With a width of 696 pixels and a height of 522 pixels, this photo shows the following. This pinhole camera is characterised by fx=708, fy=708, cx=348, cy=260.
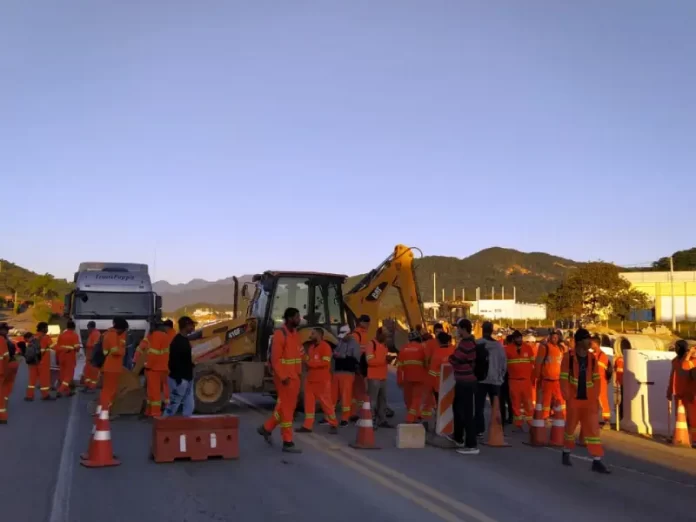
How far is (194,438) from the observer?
9.12 meters

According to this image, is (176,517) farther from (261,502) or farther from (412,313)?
(412,313)

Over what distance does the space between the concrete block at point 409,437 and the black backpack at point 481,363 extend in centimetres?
120

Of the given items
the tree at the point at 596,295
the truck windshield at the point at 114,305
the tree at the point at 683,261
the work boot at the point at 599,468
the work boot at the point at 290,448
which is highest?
the tree at the point at 683,261

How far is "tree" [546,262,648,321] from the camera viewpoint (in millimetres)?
56312

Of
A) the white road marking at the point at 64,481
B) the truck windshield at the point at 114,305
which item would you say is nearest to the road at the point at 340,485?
the white road marking at the point at 64,481

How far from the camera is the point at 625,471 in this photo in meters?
9.43

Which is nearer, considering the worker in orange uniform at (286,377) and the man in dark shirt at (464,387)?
the worker in orange uniform at (286,377)

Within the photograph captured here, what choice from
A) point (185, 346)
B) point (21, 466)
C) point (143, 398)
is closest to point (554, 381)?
point (185, 346)

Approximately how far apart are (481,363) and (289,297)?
5608mm

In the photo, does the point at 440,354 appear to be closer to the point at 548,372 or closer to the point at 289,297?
the point at 548,372

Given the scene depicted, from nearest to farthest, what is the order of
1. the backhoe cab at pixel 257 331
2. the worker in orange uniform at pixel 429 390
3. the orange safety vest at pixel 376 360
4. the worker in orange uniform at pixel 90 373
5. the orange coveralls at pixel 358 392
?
the orange safety vest at pixel 376 360 < the worker in orange uniform at pixel 429 390 < the orange coveralls at pixel 358 392 < the backhoe cab at pixel 257 331 < the worker in orange uniform at pixel 90 373

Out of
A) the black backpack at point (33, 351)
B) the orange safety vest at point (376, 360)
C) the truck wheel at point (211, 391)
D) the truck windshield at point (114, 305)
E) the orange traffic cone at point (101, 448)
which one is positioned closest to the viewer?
the orange traffic cone at point (101, 448)

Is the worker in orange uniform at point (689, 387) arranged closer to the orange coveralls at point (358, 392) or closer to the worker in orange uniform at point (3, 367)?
the orange coveralls at point (358, 392)

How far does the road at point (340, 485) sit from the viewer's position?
6.89 m
